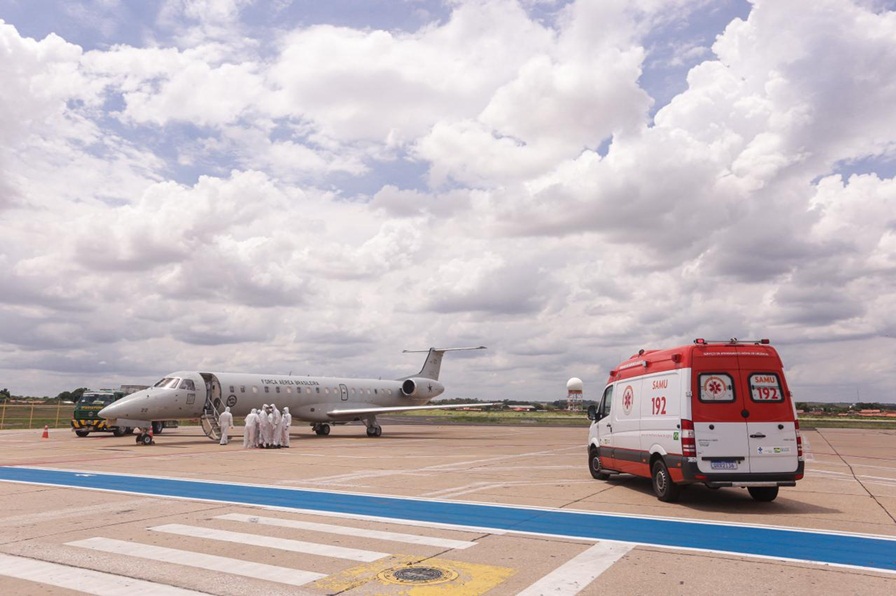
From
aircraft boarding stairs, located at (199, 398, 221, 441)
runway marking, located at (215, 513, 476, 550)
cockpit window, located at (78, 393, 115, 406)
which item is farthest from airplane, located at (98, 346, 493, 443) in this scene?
runway marking, located at (215, 513, 476, 550)

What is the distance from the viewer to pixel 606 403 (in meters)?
14.7

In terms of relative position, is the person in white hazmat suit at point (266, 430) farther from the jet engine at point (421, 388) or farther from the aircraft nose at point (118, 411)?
the jet engine at point (421, 388)

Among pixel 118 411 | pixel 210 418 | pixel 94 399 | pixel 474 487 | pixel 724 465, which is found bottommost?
pixel 474 487

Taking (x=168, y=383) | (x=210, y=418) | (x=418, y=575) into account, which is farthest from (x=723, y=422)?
→ (x=210, y=418)

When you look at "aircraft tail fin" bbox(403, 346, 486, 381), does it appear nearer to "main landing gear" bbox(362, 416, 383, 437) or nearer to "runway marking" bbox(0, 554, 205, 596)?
"main landing gear" bbox(362, 416, 383, 437)

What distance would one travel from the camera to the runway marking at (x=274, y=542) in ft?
24.1

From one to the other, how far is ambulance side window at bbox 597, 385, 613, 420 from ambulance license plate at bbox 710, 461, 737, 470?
12.5ft

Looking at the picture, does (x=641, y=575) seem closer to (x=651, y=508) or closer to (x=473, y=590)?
(x=473, y=590)

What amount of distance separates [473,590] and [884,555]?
494cm

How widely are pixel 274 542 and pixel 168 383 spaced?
75.1ft

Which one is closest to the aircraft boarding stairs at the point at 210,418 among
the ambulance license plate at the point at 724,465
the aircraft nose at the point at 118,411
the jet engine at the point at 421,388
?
the aircraft nose at the point at 118,411

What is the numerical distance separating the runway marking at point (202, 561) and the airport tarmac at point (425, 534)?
0.03 m

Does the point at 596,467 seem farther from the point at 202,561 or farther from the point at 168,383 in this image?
the point at 168,383

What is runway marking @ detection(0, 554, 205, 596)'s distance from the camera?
19.4 feet
